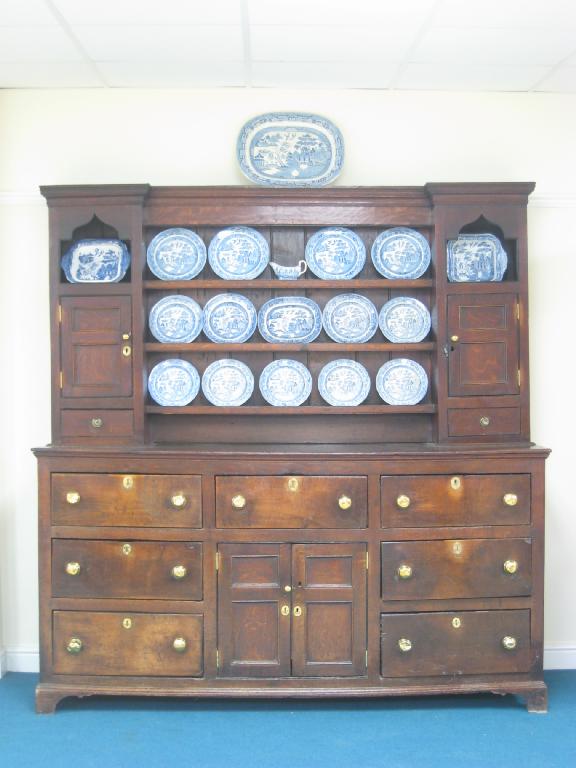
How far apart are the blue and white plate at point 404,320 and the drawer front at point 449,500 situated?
642 mm

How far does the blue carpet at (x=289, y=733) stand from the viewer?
2422mm

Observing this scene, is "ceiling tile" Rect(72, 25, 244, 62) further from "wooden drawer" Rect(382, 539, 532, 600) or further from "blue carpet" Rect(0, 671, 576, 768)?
"blue carpet" Rect(0, 671, 576, 768)

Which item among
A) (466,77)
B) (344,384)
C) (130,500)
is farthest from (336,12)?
(130,500)

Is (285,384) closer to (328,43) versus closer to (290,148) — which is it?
(290,148)

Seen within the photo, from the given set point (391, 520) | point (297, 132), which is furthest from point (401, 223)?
point (391, 520)

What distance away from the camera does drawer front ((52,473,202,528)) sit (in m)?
2.73

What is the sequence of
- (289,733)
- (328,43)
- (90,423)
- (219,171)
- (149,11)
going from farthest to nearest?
(219,171) → (90,423) → (328,43) → (289,733) → (149,11)

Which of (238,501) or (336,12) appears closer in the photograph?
(336,12)

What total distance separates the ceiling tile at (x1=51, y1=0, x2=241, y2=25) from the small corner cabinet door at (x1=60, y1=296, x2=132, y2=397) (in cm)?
102

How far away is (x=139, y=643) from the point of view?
2725mm

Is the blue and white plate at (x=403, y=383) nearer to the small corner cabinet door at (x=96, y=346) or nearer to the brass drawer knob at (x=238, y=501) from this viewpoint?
the brass drawer knob at (x=238, y=501)

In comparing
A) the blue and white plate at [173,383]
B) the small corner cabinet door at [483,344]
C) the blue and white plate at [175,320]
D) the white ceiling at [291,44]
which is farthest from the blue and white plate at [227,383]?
the white ceiling at [291,44]

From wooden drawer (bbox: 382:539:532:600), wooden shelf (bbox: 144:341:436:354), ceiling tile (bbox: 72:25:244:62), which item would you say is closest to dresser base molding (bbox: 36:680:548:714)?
wooden drawer (bbox: 382:539:532:600)

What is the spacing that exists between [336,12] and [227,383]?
1.48 meters
